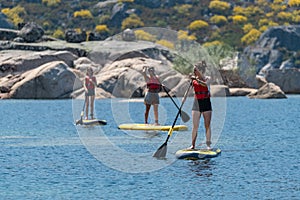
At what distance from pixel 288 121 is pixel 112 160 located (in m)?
22.0

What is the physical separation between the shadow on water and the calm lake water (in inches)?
1.0

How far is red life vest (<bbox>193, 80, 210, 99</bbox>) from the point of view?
26766mm

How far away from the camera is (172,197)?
2097 cm

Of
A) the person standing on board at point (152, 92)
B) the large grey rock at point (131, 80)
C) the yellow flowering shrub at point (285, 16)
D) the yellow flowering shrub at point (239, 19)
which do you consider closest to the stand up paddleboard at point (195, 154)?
the person standing on board at point (152, 92)

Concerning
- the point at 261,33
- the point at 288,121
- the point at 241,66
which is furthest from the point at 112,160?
the point at 261,33

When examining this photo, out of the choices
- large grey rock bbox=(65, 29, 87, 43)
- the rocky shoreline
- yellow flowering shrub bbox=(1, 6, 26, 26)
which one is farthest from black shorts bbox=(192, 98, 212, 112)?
yellow flowering shrub bbox=(1, 6, 26, 26)

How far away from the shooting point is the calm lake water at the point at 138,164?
21.7 meters

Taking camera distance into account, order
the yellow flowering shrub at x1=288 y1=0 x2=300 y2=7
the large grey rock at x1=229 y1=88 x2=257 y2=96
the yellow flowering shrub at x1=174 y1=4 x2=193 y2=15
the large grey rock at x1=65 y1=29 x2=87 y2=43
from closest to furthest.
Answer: the large grey rock at x1=229 y1=88 x2=257 y2=96, the large grey rock at x1=65 y1=29 x2=87 y2=43, the yellow flowering shrub at x1=174 y1=4 x2=193 y2=15, the yellow flowering shrub at x1=288 y1=0 x2=300 y2=7

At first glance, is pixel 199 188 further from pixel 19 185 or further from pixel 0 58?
pixel 0 58

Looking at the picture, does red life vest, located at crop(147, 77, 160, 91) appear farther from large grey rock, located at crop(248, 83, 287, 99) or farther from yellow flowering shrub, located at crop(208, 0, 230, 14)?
yellow flowering shrub, located at crop(208, 0, 230, 14)

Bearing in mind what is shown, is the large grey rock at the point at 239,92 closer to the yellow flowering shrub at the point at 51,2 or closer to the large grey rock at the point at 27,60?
the large grey rock at the point at 27,60

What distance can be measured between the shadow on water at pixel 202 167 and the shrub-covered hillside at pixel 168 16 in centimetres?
13643

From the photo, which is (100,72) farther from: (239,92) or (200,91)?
(200,91)

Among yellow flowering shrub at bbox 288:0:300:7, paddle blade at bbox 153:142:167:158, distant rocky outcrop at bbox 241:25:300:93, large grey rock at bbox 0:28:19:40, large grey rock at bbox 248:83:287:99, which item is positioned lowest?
distant rocky outcrop at bbox 241:25:300:93
